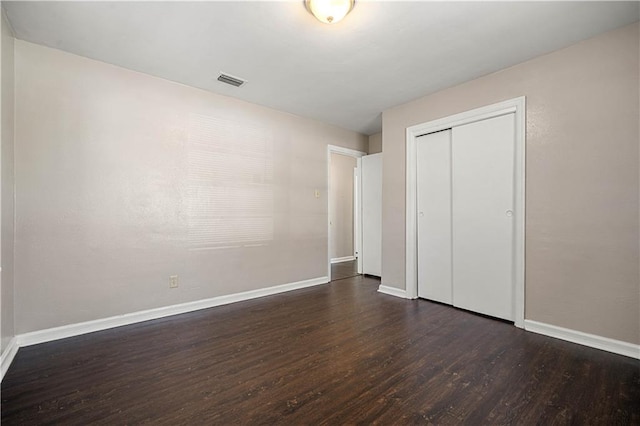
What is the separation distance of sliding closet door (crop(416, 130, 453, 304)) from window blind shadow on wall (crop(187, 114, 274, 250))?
2.00m

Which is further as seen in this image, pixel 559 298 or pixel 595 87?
pixel 559 298

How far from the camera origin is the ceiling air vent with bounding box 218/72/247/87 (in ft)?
9.89

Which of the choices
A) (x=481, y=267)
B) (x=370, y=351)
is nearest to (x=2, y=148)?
(x=370, y=351)

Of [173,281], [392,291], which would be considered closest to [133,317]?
[173,281]

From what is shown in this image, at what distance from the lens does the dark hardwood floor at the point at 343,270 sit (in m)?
5.04

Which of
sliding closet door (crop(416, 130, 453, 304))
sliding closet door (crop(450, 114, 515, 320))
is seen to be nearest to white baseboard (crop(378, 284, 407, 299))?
sliding closet door (crop(416, 130, 453, 304))

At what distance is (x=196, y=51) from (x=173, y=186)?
138 cm

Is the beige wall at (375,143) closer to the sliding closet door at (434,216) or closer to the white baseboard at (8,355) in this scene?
the sliding closet door at (434,216)

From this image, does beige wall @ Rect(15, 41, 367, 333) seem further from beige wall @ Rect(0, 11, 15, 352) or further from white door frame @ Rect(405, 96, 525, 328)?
white door frame @ Rect(405, 96, 525, 328)

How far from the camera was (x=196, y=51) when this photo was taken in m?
2.55

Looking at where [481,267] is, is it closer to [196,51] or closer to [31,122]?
[196,51]

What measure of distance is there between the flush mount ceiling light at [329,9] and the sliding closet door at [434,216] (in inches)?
78.8

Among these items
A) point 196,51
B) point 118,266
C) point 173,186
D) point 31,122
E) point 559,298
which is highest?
point 196,51

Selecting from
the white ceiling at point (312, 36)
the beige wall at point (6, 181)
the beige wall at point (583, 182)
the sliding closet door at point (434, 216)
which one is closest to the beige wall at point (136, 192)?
the beige wall at point (6, 181)
